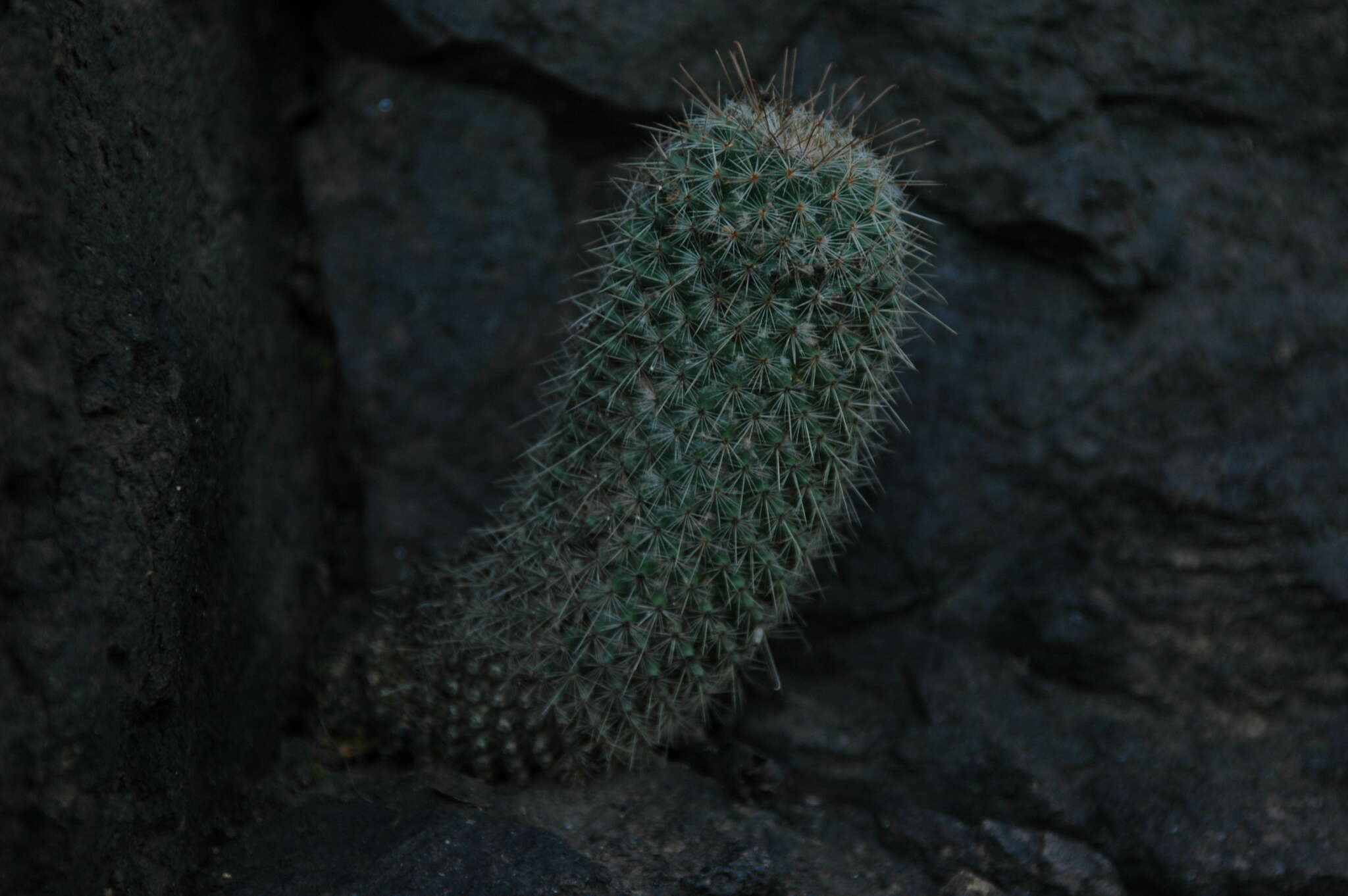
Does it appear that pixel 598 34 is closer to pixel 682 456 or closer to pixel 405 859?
pixel 682 456

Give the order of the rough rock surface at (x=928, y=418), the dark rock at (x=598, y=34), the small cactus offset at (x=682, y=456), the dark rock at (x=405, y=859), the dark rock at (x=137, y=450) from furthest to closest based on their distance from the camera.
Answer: the dark rock at (x=598, y=34), the rough rock surface at (x=928, y=418), the small cactus offset at (x=682, y=456), the dark rock at (x=405, y=859), the dark rock at (x=137, y=450)

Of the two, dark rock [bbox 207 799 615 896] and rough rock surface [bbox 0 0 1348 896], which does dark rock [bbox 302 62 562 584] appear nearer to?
rough rock surface [bbox 0 0 1348 896]

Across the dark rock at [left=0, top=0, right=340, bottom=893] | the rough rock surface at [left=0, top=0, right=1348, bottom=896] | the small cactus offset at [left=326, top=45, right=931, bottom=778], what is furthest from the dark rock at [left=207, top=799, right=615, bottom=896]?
the small cactus offset at [left=326, top=45, right=931, bottom=778]

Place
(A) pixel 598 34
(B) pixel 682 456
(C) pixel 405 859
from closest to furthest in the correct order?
(C) pixel 405 859 < (B) pixel 682 456 < (A) pixel 598 34

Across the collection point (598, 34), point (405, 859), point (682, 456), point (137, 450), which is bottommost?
point (405, 859)

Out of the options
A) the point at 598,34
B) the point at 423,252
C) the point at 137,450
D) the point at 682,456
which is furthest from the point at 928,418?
the point at 137,450

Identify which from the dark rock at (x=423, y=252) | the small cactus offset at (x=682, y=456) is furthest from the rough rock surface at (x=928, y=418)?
the small cactus offset at (x=682, y=456)

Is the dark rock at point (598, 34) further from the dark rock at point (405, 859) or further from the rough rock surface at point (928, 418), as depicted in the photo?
the dark rock at point (405, 859)
